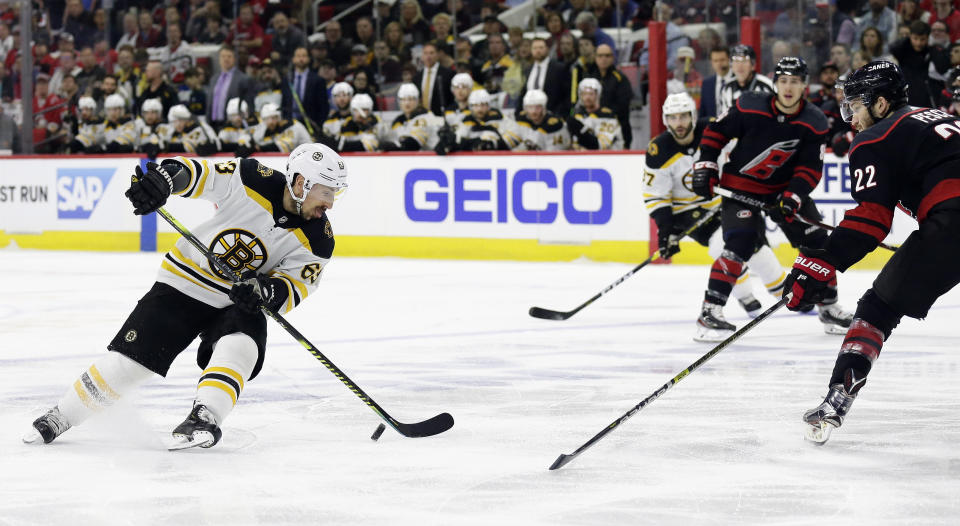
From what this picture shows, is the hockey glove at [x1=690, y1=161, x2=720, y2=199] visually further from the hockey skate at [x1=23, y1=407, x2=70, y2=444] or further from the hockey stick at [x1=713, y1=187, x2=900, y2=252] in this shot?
the hockey skate at [x1=23, y1=407, x2=70, y2=444]

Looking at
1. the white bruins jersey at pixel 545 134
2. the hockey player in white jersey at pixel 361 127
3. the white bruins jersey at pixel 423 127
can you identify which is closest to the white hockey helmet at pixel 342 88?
the hockey player in white jersey at pixel 361 127

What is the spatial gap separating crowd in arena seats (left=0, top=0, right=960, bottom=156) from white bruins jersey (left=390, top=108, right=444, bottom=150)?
11mm

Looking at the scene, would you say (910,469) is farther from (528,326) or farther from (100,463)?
(528,326)

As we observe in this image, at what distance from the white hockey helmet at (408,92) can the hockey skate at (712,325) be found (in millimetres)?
4942

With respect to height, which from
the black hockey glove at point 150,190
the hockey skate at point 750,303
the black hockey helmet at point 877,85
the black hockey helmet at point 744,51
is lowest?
the hockey skate at point 750,303

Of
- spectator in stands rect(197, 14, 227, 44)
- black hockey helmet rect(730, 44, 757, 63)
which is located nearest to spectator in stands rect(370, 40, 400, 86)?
spectator in stands rect(197, 14, 227, 44)

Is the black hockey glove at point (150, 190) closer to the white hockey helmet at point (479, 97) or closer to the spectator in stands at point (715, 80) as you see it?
the spectator in stands at point (715, 80)

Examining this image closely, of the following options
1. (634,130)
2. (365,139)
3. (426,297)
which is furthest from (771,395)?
(365,139)

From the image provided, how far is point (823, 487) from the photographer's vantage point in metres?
2.94

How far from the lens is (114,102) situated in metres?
11.8

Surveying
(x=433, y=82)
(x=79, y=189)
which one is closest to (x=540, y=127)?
(x=433, y=82)

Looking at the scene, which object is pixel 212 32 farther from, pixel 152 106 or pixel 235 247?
pixel 235 247

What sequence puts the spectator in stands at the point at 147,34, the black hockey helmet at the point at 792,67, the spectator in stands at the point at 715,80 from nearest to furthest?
1. the black hockey helmet at the point at 792,67
2. the spectator in stands at the point at 715,80
3. the spectator in stands at the point at 147,34

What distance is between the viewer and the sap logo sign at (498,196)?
9.27 meters
